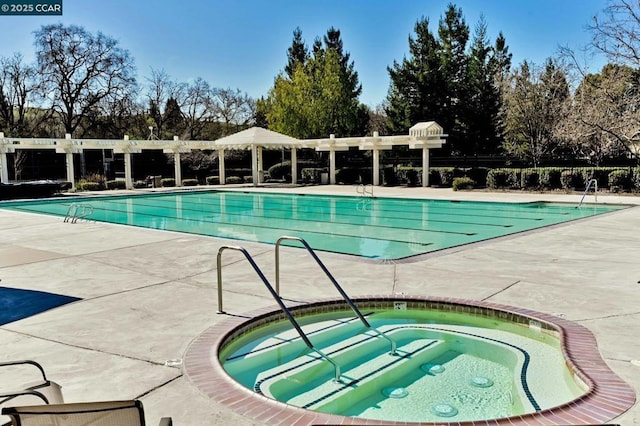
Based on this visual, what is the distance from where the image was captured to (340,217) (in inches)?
680

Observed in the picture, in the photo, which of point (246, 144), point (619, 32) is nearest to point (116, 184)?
point (246, 144)

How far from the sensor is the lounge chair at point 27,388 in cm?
271

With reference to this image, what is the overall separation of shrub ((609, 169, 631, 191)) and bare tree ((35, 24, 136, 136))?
110 feet

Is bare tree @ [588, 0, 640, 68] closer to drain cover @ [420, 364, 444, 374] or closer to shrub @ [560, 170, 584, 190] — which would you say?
shrub @ [560, 170, 584, 190]

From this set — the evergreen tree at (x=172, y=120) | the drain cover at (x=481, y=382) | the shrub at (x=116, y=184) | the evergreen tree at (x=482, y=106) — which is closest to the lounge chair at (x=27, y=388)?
the drain cover at (x=481, y=382)

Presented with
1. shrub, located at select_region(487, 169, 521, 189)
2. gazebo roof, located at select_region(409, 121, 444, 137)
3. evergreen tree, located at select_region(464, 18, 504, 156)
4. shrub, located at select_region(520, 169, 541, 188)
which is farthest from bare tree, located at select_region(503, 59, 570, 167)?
gazebo roof, located at select_region(409, 121, 444, 137)

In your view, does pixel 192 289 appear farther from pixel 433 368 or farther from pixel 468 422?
pixel 468 422

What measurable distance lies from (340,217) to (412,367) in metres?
12.7

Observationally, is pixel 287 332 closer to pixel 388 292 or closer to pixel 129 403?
pixel 388 292

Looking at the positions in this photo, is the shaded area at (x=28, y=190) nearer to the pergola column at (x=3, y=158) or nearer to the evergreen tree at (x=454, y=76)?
the pergola column at (x=3, y=158)

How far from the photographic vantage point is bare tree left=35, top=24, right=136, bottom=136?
118 feet

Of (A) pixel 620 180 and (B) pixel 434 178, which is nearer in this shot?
(A) pixel 620 180

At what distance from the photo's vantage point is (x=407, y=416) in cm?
383

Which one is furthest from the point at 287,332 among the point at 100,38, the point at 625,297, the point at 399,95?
the point at 100,38
